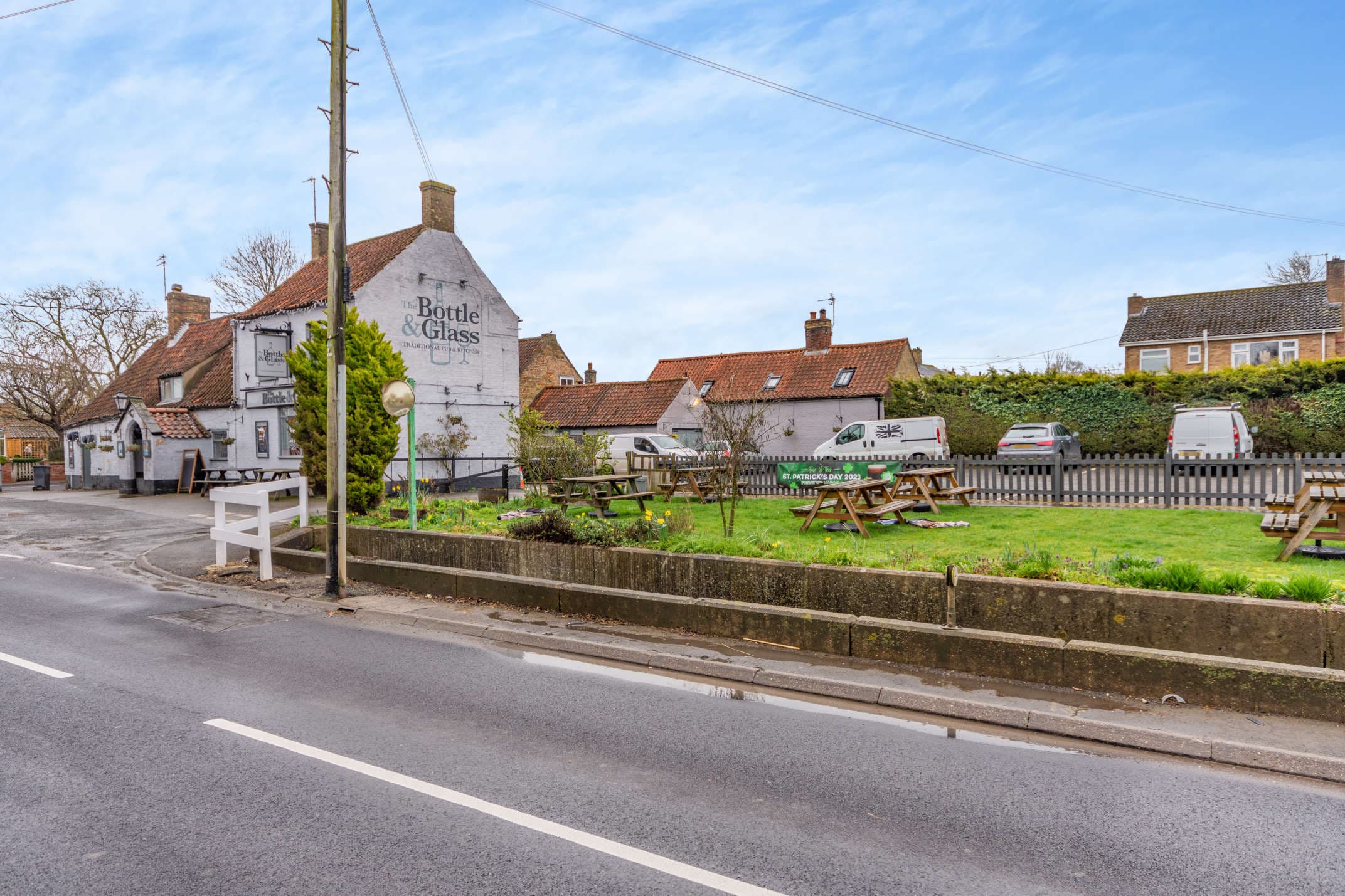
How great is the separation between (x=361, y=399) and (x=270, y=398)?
1534cm

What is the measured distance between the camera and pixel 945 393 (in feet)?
109

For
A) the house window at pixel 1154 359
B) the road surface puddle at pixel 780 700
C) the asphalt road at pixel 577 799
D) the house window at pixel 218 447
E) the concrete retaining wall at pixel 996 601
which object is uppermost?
the house window at pixel 1154 359

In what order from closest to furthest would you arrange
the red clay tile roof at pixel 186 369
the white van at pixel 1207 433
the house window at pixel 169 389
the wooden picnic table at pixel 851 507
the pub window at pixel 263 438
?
1. the wooden picnic table at pixel 851 507
2. the white van at pixel 1207 433
3. the pub window at pixel 263 438
4. the red clay tile roof at pixel 186 369
5. the house window at pixel 169 389

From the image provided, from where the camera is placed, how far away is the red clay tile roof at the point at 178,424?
1176 inches

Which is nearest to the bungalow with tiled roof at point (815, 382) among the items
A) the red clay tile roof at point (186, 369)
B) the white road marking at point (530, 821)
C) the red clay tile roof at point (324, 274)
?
the red clay tile roof at point (324, 274)

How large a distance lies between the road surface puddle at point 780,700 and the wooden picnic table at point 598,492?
20.8ft

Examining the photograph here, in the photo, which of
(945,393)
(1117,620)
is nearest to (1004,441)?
(945,393)

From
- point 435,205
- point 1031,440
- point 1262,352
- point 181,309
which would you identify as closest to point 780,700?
point 1031,440

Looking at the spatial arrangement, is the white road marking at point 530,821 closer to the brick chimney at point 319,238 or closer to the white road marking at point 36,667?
the white road marking at point 36,667

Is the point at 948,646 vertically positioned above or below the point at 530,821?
above

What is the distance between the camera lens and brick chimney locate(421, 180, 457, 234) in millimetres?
27969

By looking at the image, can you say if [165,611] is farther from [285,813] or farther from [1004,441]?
[1004,441]

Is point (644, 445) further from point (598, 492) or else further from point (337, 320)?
point (337, 320)

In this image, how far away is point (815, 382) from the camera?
121 feet
